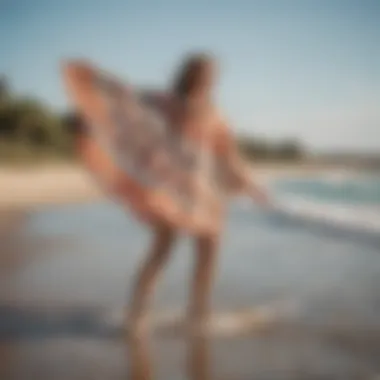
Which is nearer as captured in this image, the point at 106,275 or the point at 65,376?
the point at 65,376

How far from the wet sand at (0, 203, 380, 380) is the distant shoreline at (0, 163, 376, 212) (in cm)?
3

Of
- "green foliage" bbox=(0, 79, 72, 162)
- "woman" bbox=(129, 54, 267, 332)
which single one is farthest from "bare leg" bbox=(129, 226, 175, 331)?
"green foliage" bbox=(0, 79, 72, 162)

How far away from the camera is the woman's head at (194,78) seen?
4.59ft

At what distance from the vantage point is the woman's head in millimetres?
1400

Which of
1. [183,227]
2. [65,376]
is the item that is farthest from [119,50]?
[65,376]

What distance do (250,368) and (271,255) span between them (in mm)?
257

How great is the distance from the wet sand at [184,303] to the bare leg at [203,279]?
2cm

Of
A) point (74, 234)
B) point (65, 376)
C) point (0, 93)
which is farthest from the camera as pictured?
point (74, 234)

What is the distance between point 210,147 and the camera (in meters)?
1.43

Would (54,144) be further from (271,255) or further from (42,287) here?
(271,255)

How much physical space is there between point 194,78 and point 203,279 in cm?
40

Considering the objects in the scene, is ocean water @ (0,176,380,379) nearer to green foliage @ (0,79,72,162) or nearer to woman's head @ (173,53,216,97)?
green foliage @ (0,79,72,162)

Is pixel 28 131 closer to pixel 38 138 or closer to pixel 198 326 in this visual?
pixel 38 138

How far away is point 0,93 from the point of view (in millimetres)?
1465
